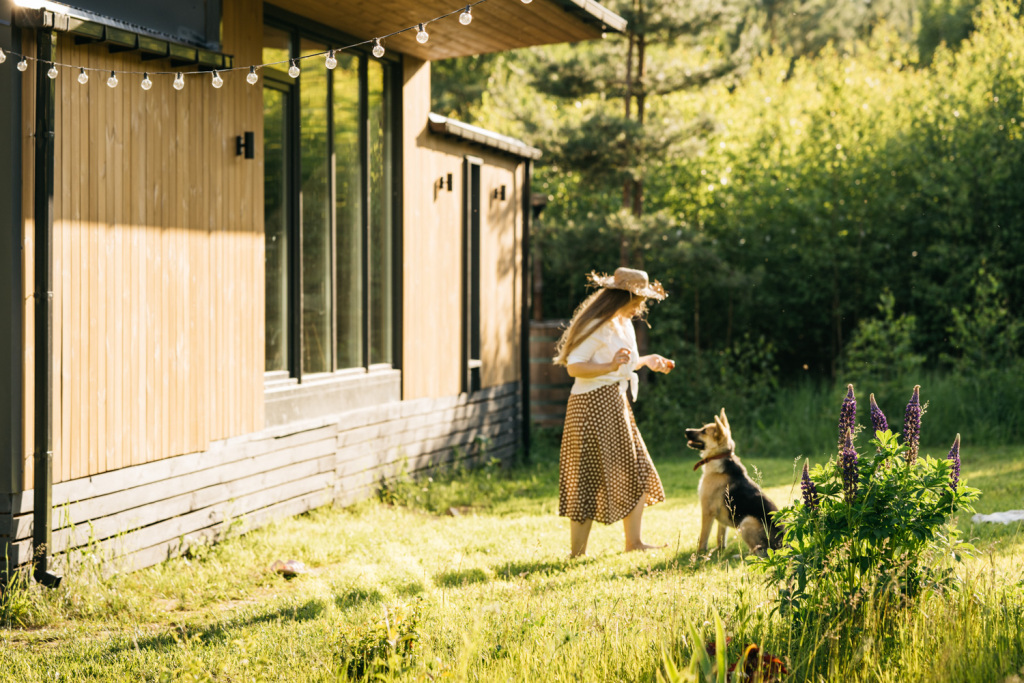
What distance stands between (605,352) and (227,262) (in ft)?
8.59

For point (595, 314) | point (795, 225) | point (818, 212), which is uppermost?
point (818, 212)

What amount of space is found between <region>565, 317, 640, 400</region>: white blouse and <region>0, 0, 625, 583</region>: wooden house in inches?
80.2

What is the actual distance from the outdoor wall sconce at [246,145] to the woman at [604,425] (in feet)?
8.32

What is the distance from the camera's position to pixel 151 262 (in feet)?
19.3

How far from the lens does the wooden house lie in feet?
16.5

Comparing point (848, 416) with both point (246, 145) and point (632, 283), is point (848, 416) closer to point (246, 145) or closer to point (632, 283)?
point (632, 283)

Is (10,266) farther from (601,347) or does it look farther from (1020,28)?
(1020,28)

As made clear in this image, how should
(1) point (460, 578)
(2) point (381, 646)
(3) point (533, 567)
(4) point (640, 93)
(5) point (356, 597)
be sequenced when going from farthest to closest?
(4) point (640, 93) < (3) point (533, 567) < (1) point (460, 578) < (5) point (356, 597) < (2) point (381, 646)

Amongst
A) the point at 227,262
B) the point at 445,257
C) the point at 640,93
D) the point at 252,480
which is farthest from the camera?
the point at 640,93

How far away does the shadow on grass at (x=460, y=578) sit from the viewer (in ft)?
17.7

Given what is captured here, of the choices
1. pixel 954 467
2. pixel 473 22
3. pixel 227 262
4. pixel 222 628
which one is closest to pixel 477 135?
pixel 473 22

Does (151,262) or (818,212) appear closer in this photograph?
(151,262)

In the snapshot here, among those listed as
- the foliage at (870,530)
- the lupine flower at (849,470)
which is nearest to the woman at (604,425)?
the foliage at (870,530)

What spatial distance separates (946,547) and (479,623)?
6.19ft
